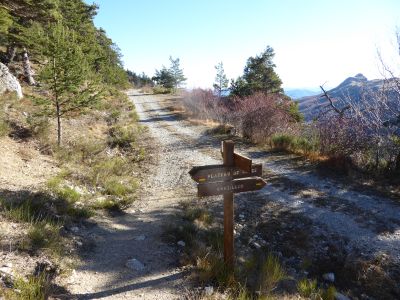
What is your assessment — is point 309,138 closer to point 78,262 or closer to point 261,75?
point 78,262

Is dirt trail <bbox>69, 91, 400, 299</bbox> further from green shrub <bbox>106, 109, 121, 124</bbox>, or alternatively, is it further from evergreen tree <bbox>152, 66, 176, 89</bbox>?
evergreen tree <bbox>152, 66, 176, 89</bbox>

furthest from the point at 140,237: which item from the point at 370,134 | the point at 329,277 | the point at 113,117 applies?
the point at 113,117

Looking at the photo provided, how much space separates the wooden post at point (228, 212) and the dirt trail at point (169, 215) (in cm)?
77

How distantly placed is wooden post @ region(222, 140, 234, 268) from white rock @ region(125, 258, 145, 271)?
52.1 inches

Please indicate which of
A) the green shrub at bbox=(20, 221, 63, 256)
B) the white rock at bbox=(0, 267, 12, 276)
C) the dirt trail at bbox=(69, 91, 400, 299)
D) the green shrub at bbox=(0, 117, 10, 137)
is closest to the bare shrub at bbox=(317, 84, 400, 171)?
the dirt trail at bbox=(69, 91, 400, 299)

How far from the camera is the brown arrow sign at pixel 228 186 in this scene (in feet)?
14.5

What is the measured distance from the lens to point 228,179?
15.0ft

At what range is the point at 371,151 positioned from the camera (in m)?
10.9

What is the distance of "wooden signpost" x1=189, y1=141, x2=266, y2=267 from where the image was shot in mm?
4414

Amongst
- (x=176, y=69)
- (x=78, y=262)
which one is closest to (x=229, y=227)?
(x=78, y=262)

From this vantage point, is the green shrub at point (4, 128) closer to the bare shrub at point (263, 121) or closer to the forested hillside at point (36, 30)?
the forested hillside at point (36, 30)

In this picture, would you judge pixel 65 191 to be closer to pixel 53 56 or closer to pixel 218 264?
pixel 218 264

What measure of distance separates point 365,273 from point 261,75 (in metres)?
27.0

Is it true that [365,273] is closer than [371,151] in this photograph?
Yes
